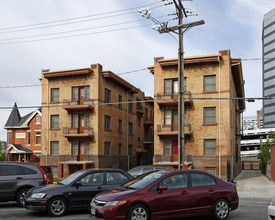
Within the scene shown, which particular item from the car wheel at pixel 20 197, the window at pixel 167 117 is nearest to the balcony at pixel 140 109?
the window at pixel 167 117

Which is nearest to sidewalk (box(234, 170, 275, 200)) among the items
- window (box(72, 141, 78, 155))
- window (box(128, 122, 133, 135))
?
window (box(72, 141, 78, 155))

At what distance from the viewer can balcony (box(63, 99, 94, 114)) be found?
3550 cm

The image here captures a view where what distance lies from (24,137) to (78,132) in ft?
57.6

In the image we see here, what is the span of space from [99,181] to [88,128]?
24539mm

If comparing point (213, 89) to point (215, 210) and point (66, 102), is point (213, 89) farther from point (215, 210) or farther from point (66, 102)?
point (215, 210)

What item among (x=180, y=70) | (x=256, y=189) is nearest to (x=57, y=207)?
(x=180, y=70)

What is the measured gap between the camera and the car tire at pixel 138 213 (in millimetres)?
8891

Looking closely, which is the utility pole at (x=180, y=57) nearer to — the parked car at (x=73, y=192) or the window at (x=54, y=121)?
the parked car at (x=73, y=192)

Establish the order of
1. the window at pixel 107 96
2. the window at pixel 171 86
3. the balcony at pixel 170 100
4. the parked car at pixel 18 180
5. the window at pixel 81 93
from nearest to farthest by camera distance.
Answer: the parked car at pixel 18 180, the balcony at pixel 170 100, the window at pixel 171 86, the window at pixel 81 93, the window at pixel 107 96

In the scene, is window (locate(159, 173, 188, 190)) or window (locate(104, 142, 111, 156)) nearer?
window (locate(159, 173, 188, 190))

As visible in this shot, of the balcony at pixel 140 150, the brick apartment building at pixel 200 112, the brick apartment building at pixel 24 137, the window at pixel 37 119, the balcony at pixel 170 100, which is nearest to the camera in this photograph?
the brick apartment building at pixel 200 112

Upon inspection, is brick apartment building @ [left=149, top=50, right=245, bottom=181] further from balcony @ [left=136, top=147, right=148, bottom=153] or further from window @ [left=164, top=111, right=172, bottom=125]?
balcony @ [left=136, top=147, right=148, bottom=153]

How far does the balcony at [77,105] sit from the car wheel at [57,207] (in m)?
24.3

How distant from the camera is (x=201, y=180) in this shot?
403 inches
